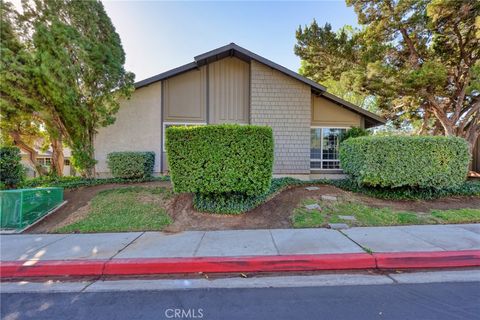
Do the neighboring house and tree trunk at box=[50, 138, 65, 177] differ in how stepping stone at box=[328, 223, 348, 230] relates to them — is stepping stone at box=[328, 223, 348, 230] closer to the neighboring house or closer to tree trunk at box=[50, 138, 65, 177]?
the neighboring house

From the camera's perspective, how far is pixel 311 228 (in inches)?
209

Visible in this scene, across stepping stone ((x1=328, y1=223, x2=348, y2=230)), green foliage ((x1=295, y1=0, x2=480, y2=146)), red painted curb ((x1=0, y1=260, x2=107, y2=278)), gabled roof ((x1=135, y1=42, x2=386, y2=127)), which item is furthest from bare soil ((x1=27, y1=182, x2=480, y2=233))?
green foliage ((x1=295, y1=0, x2=480, y2=146))

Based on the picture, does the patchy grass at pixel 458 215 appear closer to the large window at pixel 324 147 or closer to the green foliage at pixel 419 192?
the green foliage at pixel 419 192

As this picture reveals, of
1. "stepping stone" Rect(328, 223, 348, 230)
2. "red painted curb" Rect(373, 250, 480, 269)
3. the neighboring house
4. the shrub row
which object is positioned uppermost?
the neighboring house

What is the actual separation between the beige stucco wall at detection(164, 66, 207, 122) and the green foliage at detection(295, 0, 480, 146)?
6.80 meters

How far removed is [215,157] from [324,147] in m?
7.56

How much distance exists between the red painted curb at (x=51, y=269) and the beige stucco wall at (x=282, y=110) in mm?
8067

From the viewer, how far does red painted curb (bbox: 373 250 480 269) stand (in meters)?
3.69

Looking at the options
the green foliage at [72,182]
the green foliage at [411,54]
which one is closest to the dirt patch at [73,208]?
the green foliage at [72,182]

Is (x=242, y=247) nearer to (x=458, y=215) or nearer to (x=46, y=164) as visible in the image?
(x=458, y=215)

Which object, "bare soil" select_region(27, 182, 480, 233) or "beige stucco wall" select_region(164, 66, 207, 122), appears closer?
"bare soil" select_region(27, 182, 480, 233)

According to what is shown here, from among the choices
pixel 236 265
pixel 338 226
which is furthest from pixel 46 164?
pixel 338 226

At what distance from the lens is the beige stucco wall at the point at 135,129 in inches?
391

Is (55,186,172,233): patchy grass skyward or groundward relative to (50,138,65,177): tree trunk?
groundward
